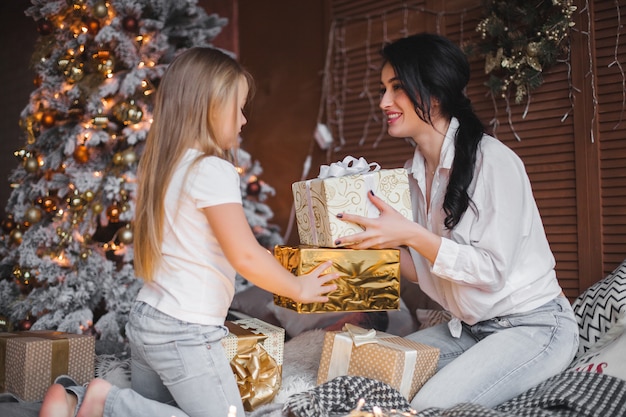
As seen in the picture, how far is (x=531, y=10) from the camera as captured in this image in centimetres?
282

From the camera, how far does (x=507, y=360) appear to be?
5.77 feet

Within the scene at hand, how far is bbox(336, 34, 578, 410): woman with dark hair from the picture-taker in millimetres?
1766

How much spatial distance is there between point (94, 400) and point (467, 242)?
110 cm

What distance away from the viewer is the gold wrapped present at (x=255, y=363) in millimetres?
1929

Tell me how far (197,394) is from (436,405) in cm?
64

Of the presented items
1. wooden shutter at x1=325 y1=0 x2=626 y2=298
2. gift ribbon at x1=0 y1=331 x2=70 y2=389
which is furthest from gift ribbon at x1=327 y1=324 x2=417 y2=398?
wooden shutter at x1=325 y1=0 x2=626 y2=298

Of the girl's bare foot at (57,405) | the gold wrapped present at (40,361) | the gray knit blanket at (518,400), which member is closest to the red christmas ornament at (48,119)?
the gold wrapped present at (40,361)

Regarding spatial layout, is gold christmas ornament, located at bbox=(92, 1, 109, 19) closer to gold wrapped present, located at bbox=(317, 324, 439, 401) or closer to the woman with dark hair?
the woman with dark hair

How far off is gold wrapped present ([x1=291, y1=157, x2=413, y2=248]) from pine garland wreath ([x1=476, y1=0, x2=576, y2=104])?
135 centimetres

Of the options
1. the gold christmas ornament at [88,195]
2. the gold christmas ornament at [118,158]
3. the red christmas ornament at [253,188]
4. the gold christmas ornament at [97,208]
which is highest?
the gold christmas ornament at [118,158]

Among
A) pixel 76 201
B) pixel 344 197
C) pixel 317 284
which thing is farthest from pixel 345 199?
pixel 76 201

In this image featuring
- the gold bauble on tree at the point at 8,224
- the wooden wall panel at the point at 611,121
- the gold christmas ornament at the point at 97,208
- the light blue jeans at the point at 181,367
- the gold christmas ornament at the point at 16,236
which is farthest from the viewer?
the gold bauble on tree at the point at 8,224

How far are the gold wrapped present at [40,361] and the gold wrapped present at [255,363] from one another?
1.71ft

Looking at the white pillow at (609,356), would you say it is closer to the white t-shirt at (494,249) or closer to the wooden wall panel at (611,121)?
the white t-shirt at (494,249)
